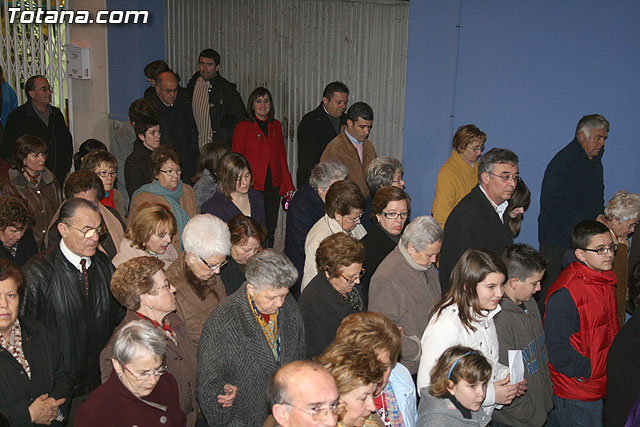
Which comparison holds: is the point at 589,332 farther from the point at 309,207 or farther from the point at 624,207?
the point at 309,207

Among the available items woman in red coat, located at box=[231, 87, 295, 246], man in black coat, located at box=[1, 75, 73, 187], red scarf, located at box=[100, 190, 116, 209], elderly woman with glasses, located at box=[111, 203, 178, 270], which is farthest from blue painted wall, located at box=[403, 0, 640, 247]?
man in black coat, located at box=[1, 75, 73, 187]

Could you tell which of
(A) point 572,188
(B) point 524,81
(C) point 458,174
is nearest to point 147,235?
(C) point 458,174

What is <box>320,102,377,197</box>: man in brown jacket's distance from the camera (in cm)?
647

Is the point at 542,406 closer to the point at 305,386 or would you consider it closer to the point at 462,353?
the point at 462,353

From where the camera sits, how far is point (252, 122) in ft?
23.8

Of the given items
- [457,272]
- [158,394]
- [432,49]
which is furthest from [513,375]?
[432,49]

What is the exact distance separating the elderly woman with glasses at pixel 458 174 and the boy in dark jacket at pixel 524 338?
71.8 inches

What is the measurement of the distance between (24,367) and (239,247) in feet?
4.84

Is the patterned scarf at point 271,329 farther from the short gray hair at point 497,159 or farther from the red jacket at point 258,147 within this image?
the red jacket at point 258,147

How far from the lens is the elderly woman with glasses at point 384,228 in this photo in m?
4.61

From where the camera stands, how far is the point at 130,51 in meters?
10.0

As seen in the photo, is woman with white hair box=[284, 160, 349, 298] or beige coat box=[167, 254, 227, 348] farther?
woman with white hair box=[284, 160, 349, 298]

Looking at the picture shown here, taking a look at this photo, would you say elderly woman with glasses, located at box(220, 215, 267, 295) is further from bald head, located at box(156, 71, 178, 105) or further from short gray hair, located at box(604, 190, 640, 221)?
bald head, located at box(156, 71, 178, 105)

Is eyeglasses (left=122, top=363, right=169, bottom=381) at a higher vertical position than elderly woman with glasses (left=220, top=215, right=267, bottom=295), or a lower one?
lower
